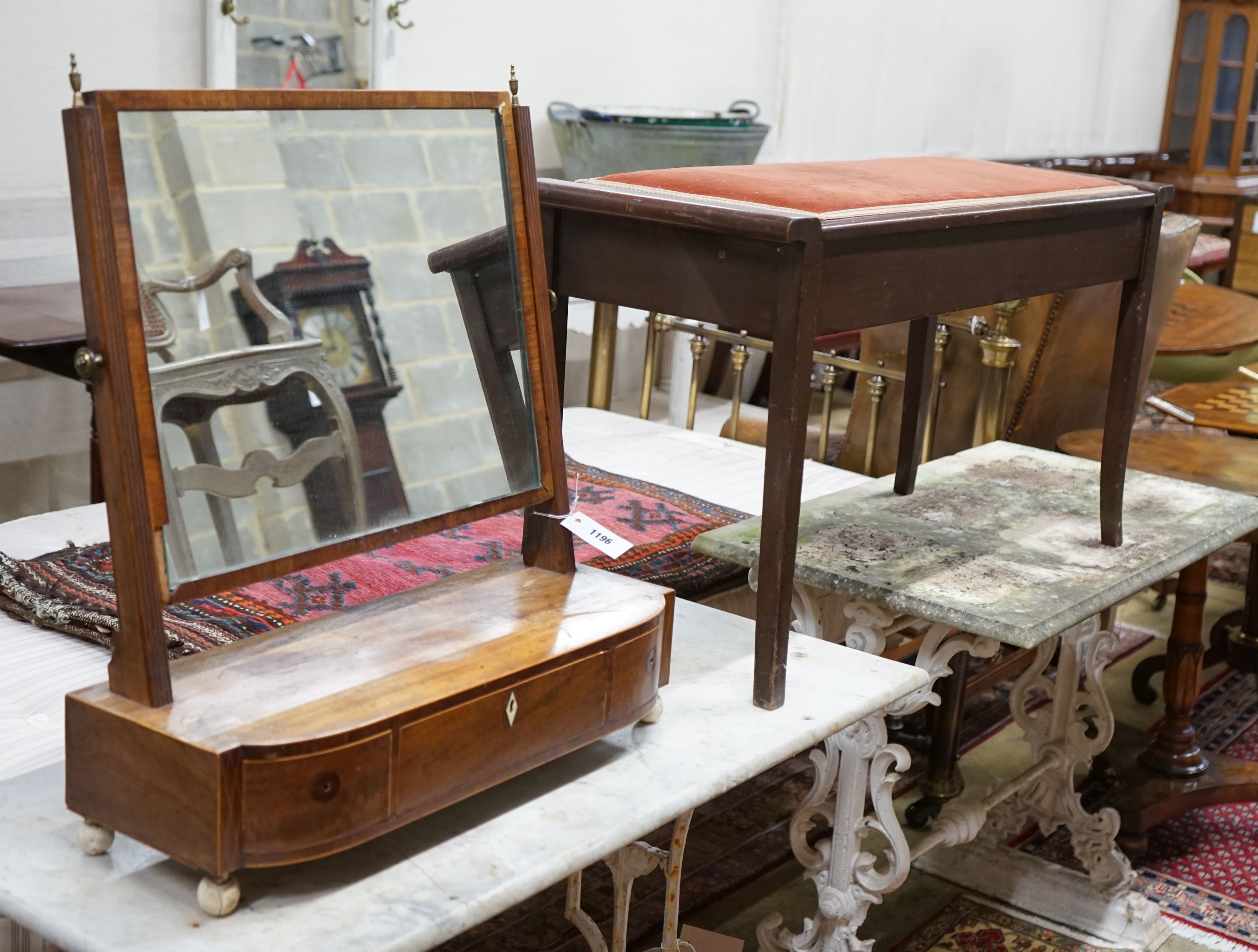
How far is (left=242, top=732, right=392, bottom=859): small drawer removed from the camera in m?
1.16

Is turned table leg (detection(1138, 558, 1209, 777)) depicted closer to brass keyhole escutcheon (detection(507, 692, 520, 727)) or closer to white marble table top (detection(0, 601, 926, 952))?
white marble table top (detection(0, 601, 926, 952))

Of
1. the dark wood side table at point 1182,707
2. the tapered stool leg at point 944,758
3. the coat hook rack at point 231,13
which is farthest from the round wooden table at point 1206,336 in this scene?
the coat hook rack at point 231,13

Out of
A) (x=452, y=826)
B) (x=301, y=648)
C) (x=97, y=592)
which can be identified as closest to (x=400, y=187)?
(x=301, y=648)

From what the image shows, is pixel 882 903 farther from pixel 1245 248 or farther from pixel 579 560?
pixel 1245 248

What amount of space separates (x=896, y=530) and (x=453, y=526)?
3.17 ft

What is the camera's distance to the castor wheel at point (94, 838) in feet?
4.16

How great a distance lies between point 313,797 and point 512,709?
0.75 feet

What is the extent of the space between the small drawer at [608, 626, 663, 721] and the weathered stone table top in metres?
0.52

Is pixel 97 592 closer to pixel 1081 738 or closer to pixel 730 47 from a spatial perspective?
pixel 1081 738

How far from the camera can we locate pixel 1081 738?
2656 millimetres

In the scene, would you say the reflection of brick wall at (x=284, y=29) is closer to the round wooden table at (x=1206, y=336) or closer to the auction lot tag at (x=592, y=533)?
the auction lot tag at (x=592, y=533)

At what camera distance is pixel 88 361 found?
1.16 meters

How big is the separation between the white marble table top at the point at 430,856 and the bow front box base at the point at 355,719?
0.05 m

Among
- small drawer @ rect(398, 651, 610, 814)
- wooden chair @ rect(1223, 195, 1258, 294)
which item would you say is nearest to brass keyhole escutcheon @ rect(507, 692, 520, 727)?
small drawer @ rect(398, 651, 610, 814)
